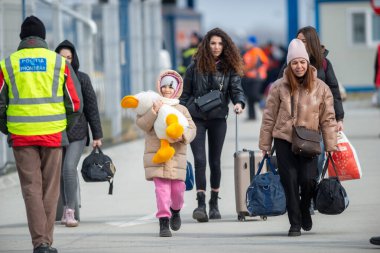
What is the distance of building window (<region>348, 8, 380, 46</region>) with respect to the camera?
3647 centimetres

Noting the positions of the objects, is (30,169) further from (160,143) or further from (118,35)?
(118,35)

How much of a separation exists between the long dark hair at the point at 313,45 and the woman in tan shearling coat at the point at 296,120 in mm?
725

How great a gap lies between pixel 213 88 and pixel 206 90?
0.07m

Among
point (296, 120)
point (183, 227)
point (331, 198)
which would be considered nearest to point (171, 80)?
point (296, 120)

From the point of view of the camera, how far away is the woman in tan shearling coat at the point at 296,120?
1001 centimetres

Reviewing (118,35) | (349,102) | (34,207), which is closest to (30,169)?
(34,207)

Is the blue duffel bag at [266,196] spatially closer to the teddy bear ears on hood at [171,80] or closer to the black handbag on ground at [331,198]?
the black handbag on ground at [331,198]

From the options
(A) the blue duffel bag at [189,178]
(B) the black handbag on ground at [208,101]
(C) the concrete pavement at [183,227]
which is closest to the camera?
(C) the concrete pavement at [183,227]

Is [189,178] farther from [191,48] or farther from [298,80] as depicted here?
[191,48]

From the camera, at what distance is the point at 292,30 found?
2348 cm

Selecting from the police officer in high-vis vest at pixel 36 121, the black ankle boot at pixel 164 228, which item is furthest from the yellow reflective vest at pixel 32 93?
the black ankle boot at pixel 164 228

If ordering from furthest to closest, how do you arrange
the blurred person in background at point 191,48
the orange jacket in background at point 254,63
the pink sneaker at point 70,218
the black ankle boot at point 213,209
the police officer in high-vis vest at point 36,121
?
the orange jacket in background at point 254,63, the blurred person in background at point 191,48, the black ankle boot at point 213,209, the pink sneaker at point 70,218, the police officer in high-vis vest at point 36,121

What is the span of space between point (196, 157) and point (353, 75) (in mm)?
25174

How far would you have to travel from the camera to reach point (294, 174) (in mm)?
10125
